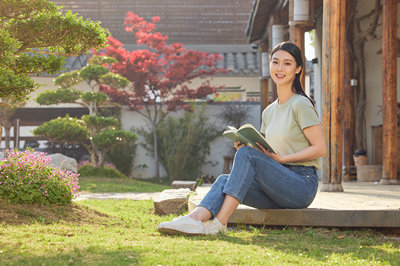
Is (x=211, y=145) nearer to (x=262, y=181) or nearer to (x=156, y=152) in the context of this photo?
(x=156, y=152)

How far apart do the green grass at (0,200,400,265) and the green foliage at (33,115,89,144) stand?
7.60 meters

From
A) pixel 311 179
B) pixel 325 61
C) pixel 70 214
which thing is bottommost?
pixel 70 214

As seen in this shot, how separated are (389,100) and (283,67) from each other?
415 cm

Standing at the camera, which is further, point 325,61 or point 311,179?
point 325,61

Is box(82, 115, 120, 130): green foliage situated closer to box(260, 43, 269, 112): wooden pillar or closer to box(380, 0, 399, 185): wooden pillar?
box(260, 43, 269, 112): wooden pillar

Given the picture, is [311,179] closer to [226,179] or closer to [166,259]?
[226,179]

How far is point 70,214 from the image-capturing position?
441 cm

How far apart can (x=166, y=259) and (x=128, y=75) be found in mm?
11458

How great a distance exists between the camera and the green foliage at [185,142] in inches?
532

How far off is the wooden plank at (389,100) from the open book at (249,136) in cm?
427

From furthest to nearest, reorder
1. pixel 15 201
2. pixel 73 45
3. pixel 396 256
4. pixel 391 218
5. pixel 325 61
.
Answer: pixel 325 61, pixel 73 45, pixel 15 201, pixel 391 218, pixel 396 256

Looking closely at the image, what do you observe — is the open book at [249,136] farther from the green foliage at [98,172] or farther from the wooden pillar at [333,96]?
the green foliage at [98,172]

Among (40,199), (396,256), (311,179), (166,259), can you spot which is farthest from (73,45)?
(396,256)

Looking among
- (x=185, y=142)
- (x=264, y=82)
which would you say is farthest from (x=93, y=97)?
(x=264, y=82)
